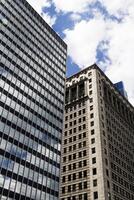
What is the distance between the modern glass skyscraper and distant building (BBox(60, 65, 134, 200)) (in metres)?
15.7

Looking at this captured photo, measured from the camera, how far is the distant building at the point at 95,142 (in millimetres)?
84188

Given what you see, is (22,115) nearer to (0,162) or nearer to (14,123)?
(14,123)

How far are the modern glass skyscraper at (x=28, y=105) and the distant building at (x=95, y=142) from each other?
1574 cm

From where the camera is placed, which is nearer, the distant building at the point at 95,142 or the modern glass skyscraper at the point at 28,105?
the modern glass skyscraper at the point at 28,105

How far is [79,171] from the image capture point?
88875mm

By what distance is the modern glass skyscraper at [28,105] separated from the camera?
59.8m

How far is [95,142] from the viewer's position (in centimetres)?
9006

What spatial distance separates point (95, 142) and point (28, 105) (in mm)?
28494

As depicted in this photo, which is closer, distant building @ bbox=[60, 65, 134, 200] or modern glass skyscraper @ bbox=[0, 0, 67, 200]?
modern glass skyscraper @ bbox=[0, 0, 67, 200]

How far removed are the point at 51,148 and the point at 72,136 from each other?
29010 mm

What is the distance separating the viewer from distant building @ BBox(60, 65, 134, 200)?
84.2 metres

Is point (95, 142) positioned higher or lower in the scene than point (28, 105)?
higher

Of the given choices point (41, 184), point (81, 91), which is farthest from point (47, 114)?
point (81, 91)

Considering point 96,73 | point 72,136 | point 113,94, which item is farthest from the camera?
point 113,94
